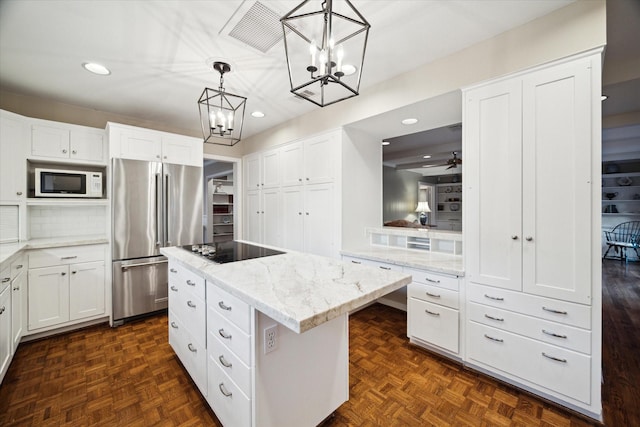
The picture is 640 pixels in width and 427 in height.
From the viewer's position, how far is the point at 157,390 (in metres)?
1.87

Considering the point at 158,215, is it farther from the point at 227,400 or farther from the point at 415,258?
the point at 415,258

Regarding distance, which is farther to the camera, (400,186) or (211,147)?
(400,186)

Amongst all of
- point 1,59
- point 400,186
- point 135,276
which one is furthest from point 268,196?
point 400,186

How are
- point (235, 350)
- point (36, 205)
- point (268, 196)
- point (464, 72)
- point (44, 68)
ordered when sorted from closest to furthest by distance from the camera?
point (235, 350) < point (464, 72) < point (44, 68) < point (36, 205) < point (268, 196)

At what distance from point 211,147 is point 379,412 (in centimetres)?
414

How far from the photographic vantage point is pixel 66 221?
3.10 m

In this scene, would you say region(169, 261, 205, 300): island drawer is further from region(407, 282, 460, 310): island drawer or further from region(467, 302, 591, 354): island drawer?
region(467, 302, 591, 354): island drawer

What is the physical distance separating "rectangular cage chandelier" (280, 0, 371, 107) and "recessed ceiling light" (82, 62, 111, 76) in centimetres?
166

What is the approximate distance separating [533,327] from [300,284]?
1673 mm

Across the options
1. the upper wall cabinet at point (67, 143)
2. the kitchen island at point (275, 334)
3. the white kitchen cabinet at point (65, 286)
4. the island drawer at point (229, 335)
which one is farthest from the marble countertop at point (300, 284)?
the upper wall cabinet at point (67, 143)

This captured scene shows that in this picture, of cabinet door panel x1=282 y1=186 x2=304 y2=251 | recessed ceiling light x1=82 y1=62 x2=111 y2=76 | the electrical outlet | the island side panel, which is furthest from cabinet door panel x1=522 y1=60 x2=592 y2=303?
recessed ceiling light x1=82 y1=62 x2=111 y2=76

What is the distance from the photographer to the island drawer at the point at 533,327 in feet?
5.33

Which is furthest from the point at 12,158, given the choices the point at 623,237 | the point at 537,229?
the point at 623,237

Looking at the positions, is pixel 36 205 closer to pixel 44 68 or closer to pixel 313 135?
pixel 44 68
